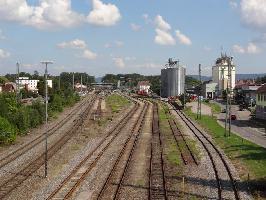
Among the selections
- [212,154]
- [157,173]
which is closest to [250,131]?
[212,154]

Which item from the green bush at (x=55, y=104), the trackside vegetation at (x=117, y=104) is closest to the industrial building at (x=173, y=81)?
the trackside vegetation at (x=117, y=104)

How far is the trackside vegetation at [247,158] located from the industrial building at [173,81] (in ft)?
345

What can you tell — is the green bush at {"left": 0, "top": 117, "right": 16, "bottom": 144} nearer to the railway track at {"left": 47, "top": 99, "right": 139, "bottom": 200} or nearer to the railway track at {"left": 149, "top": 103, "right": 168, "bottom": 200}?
the railway track at {"left": 47, "top": 99, "right": 139, "bottom": 200}

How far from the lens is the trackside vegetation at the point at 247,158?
27825 millimetres

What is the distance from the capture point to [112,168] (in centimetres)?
3284

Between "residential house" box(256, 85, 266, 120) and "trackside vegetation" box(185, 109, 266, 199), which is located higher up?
"residential house" box(256, 85, 266, 120)

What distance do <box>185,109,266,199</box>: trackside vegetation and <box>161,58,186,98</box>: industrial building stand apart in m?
105

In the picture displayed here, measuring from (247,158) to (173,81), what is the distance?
12756 cm

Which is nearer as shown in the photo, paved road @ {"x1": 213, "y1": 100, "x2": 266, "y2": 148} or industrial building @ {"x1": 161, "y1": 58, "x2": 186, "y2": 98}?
paved road @ {"x1": 213, "y1": 100, "x2": 266, "y2": 148}

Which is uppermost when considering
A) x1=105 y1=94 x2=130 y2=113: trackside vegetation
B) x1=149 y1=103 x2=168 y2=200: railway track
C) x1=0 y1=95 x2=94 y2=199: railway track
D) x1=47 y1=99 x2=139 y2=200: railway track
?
x1=105 y1=94 x2=130 y2=113: trackside vegetation

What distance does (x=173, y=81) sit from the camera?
164 metres

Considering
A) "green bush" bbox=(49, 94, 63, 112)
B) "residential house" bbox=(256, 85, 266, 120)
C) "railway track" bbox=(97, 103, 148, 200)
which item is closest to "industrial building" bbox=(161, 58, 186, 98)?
"green bush" bbox=(49, 94, 63, 112)

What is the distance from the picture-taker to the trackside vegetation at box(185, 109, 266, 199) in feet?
91.3

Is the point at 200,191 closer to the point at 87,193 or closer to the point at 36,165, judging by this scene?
the point at 87,193
